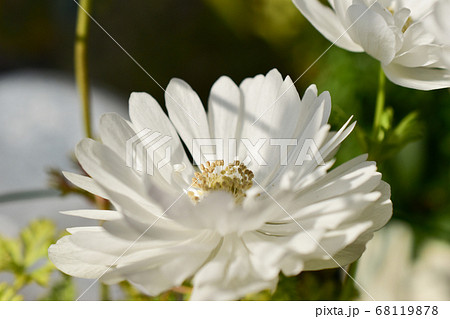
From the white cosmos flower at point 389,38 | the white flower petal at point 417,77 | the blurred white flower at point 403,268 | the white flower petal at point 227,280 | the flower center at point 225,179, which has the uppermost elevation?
the white cosmos flower at point 389,38

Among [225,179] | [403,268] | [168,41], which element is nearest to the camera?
[225,179]

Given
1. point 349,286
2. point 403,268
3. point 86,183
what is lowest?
point 403,268

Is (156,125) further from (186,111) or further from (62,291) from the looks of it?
(62,291)

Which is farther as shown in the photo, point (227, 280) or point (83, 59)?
point (83, 59)

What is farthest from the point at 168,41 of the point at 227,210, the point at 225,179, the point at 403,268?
the point at 227,210

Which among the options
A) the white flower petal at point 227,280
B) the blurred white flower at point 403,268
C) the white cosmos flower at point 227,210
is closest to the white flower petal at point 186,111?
the white cosmos flower at point 227,210

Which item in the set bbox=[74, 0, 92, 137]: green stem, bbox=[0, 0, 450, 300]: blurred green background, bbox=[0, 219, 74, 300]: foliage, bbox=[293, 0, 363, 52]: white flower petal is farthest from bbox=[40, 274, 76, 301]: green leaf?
bbox=[0, 0, 450, 300]: blurred green background

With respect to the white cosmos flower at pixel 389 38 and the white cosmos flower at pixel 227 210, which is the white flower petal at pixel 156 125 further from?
the white cosmos flower at pixel 389 38
